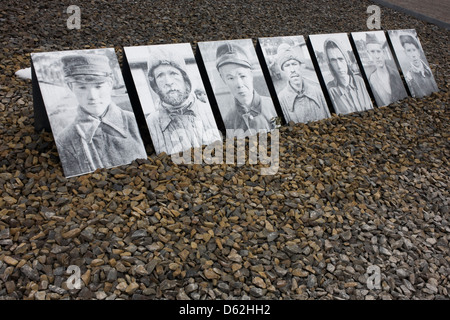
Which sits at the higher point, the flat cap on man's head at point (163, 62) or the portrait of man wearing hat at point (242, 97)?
the flat cap on man's head at point (163, 62)

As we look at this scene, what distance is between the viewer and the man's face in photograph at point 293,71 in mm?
4465

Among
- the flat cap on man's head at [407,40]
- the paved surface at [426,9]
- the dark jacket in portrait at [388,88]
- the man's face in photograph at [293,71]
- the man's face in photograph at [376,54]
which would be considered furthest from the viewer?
the paved surface at [426,9]

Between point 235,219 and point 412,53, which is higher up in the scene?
point 412,53

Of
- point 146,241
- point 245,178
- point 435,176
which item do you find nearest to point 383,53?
point 435,176

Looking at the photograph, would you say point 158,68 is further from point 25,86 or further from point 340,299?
point 340,299

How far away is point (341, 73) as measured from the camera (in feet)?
16.1

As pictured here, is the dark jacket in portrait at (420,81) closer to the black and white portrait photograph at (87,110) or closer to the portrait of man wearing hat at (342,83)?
the portrait of man wearing hat at (342,83)

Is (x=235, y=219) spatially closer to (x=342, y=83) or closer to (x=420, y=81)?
(x=342, y=83)

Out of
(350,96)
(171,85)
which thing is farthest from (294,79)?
(171,85)

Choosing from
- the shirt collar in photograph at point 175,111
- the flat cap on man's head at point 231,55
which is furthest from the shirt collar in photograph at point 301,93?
the shirt collar in photograph at point 175,111

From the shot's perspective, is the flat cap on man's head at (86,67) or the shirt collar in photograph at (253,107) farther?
the shirt collar in photograph at (253,107)

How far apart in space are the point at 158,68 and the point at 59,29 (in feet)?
7.16

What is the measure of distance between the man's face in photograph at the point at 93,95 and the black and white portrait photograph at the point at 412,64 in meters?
4.09

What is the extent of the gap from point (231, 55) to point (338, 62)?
1.52 m
